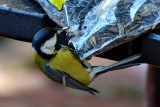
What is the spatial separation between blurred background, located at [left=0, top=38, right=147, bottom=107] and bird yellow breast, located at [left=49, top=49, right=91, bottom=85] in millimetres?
1405

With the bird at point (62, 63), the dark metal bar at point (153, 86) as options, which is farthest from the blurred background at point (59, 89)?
the bird at point (62, 63)

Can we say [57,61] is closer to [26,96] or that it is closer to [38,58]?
[38,58]

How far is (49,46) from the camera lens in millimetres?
1351

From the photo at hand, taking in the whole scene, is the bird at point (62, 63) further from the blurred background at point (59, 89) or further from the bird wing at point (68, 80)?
the blurred background at point (59, 89)

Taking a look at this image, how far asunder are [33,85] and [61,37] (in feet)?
6.05

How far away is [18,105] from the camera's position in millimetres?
2967

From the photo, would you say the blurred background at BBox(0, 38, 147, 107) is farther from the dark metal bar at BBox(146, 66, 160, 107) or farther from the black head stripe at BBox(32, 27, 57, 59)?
the black head stripe at BBox(32, 27, 57, 59)

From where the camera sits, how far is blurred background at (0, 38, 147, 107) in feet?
9.52

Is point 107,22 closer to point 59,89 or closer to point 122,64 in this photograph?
point 122,64

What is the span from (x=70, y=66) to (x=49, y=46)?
99 millimetres

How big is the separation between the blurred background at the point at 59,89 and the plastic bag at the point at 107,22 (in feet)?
5.29

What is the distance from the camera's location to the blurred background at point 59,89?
2902 mm

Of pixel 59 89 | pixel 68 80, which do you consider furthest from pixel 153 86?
pixel 59 89

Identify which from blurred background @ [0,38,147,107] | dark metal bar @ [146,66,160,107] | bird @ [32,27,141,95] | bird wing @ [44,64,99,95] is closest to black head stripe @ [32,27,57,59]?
bird @ [32,27,141,95]
